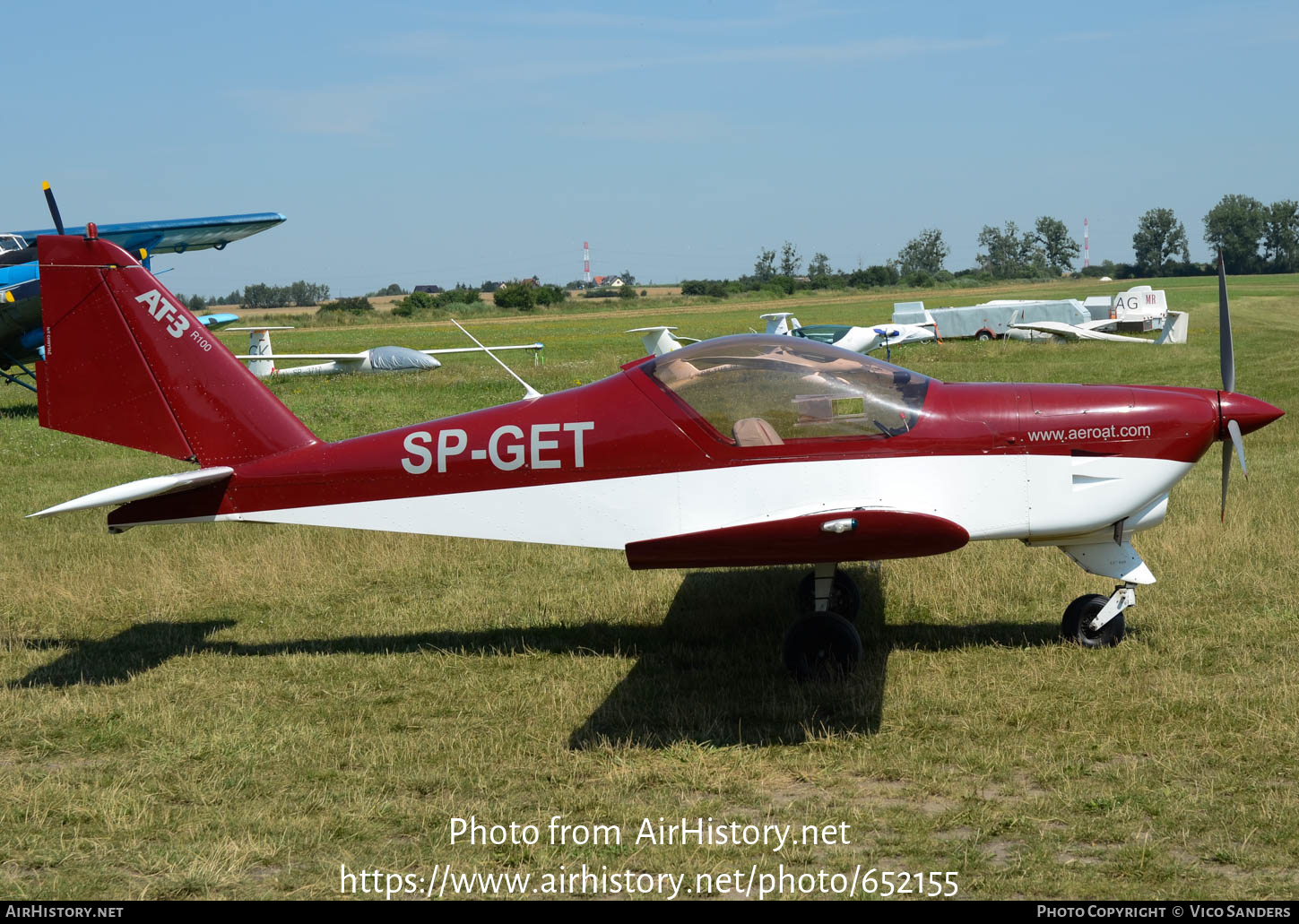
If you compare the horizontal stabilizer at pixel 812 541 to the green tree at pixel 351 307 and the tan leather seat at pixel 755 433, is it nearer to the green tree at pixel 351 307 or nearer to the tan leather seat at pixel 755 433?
the tan leather seat at pixel 755 433

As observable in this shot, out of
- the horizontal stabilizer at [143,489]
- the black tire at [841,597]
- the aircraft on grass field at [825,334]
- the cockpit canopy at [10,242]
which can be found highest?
the cockpit canopy at [10,242]

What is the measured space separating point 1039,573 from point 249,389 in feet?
19.4

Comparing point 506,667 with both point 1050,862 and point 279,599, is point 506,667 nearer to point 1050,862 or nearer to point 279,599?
point 279,599

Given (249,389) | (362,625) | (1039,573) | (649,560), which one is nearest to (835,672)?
(649,560)

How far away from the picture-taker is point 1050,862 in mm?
4145

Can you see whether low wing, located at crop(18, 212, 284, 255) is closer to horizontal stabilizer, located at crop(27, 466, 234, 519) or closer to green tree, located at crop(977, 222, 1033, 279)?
horizontal stabilizer, located at crop(27, 466, 234, 519)

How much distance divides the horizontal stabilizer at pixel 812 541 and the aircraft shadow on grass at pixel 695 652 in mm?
873

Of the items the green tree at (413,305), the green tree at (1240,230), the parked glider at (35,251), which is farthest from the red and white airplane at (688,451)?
the green tree at (1240,230)

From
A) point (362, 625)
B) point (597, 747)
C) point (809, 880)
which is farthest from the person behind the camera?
point (362, 625)

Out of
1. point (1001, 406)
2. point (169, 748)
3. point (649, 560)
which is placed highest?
point (1001, 406)

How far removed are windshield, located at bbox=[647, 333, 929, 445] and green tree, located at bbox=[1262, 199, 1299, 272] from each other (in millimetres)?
147319

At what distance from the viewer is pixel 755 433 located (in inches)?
249

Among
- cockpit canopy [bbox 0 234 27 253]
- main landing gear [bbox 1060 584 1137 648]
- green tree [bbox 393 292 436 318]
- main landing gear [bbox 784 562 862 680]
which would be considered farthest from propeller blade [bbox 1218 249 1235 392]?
green tree [bbox 393 292 436 318]

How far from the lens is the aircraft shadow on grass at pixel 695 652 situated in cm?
578
